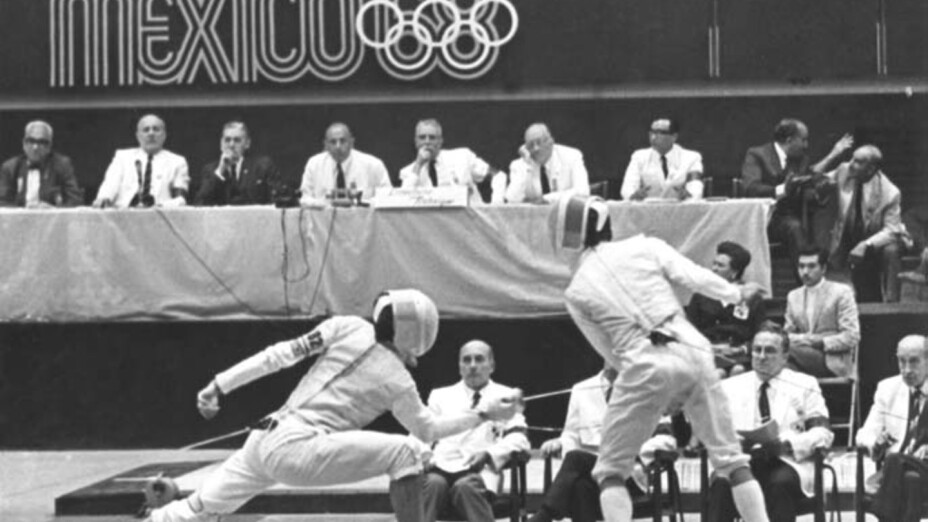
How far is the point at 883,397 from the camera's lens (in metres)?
12.2

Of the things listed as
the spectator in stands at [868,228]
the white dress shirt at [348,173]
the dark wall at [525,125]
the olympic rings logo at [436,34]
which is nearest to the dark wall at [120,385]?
the white dress shirt at [348,173]

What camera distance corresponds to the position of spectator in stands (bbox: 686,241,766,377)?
1454 cm

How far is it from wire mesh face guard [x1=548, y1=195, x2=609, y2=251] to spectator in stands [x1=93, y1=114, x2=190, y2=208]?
5764mm

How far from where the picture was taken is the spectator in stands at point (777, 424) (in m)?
11.5

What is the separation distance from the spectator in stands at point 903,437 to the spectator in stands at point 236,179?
19.6 feet

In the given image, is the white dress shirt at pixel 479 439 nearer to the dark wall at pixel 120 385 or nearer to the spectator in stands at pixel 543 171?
the dark wall at pixel 120 385

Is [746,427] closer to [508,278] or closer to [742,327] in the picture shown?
[742,327]

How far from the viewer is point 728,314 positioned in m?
14.6

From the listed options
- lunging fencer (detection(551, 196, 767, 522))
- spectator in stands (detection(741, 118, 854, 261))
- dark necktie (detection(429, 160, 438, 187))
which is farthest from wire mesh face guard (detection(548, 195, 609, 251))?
dark necktie (detection(429, 160, 438, 187))

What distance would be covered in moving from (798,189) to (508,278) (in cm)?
238

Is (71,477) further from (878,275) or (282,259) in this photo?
(878,275)

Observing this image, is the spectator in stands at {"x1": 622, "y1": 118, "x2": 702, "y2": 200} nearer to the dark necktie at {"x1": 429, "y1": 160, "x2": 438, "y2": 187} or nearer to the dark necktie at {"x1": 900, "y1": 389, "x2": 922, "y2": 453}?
the dark necktie at {"x1": 429, "y1": 160, "x2": 438, "y2": 187}

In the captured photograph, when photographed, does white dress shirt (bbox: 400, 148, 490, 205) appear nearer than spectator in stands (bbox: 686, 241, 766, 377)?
No

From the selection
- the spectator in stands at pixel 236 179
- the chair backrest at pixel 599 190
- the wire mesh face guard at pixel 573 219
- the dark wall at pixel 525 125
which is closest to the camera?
the wire mesh face guard at pixel 573 219
